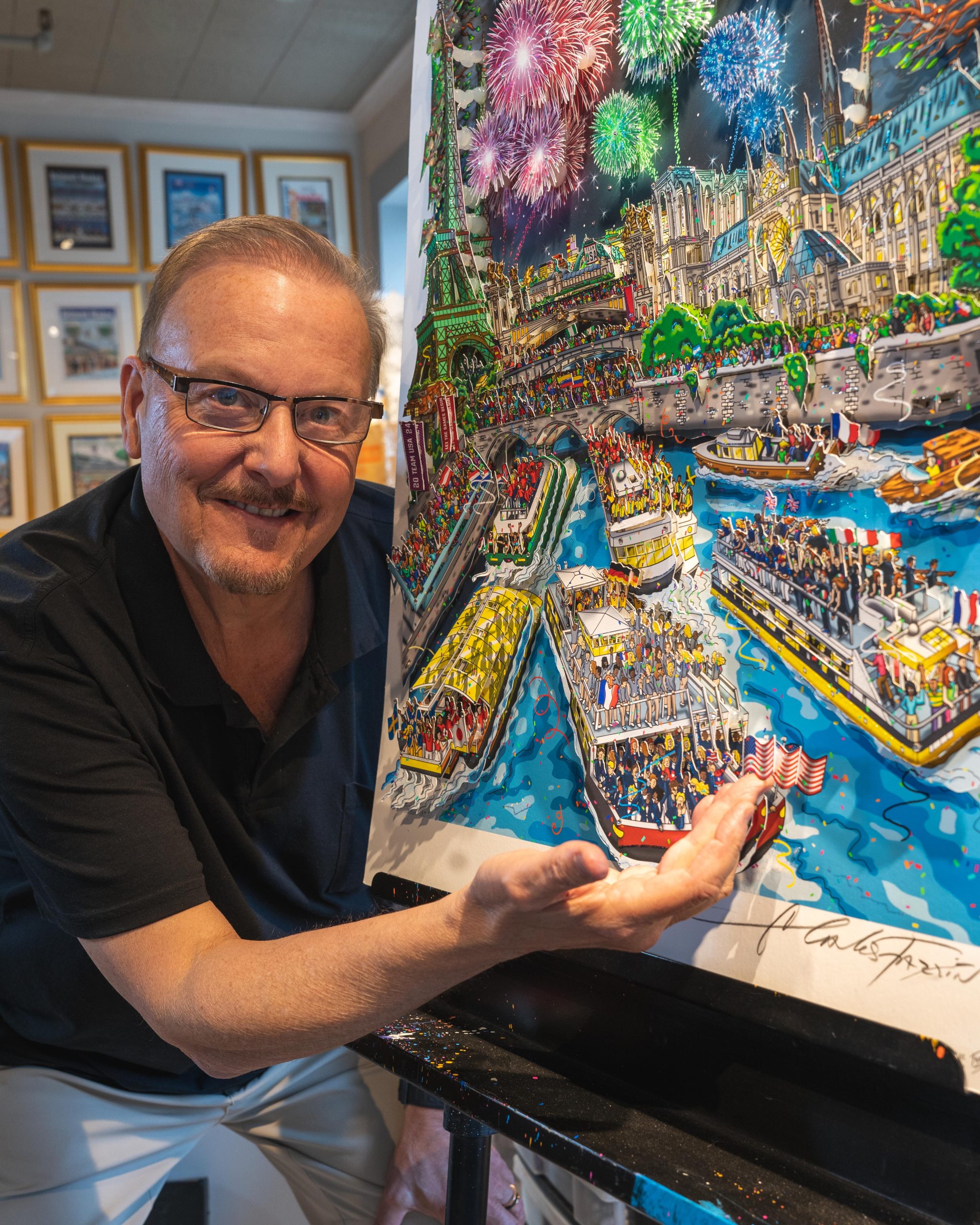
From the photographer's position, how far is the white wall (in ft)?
11.9

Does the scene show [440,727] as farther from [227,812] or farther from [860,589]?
[860,589]

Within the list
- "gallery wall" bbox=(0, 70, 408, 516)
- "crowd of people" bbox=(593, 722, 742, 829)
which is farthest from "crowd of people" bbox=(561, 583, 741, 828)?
"gallery wall" bbox=(0, 70, 408, 516)

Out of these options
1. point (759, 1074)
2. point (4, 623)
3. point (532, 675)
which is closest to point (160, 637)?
point (4, 623)

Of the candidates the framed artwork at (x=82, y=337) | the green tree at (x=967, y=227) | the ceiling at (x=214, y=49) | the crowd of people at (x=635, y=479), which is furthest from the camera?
the framed artwork at (x=82, y=337)

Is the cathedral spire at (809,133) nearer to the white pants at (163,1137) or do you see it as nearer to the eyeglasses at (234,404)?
the eyeglasses at (234,404)

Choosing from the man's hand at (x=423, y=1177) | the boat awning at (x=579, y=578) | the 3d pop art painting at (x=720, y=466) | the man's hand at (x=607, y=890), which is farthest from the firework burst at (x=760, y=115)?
the man's hand at (x=423, y=1177)

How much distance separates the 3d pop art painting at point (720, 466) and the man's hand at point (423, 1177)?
0.46 meters

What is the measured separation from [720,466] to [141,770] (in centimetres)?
57

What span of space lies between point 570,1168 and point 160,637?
61 centimetres

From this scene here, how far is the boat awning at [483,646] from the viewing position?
915mm

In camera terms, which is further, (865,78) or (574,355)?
(574,355)

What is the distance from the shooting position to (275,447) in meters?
0.97

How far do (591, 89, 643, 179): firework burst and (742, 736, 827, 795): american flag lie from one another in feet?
1.48

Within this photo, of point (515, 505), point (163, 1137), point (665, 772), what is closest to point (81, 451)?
point (163, 1137)
